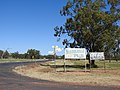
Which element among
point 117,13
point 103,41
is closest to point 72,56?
point 103,41

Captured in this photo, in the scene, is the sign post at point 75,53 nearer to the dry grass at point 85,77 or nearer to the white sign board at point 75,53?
the white sign board at point 75,53

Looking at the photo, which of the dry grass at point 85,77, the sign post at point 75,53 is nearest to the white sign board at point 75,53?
the sign post at point 75,53

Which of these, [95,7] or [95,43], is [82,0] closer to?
[95,7]

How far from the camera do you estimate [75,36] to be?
58.0 m

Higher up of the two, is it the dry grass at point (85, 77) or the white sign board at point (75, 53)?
the white sign board at point (75, 53)

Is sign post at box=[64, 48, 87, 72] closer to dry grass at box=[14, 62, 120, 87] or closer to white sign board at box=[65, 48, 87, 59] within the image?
white sign board at box=[65, 48, 87, 59]

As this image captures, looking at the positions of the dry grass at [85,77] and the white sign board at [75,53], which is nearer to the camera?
the dry grass at [85,77]

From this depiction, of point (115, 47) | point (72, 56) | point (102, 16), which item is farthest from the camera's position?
point (115, 47)

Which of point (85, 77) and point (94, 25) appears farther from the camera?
point (94, 25)

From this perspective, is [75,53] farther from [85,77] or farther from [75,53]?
[85,77]

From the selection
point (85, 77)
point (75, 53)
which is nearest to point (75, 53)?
point (75, 53)

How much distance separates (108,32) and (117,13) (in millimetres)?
4267

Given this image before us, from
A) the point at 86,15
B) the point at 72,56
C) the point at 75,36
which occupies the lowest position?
the point at 72,56

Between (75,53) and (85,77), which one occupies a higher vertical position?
(75,53)
